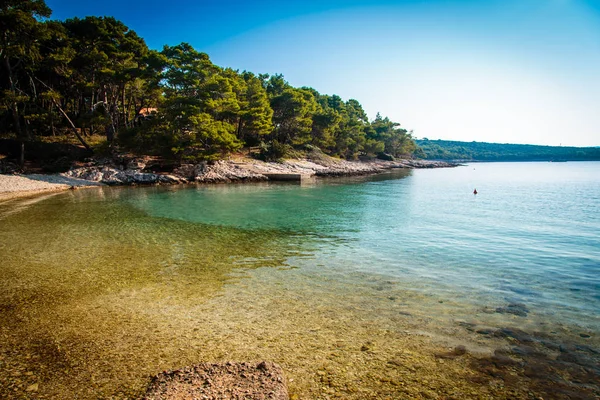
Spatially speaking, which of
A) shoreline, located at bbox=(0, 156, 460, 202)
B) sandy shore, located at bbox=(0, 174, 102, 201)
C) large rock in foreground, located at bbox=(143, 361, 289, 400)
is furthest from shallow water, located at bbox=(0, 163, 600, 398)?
shoreline, located at bbox=(0, 156, 460, 202)

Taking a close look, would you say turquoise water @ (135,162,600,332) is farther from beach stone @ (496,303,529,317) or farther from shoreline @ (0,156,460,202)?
shoreline @ (0,156,460,202)

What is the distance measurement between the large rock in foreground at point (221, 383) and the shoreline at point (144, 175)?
28741 mm

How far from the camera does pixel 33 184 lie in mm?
29531

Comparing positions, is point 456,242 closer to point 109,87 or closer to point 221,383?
point 221,383

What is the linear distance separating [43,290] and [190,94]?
40.2m

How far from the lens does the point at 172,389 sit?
362 centimetres

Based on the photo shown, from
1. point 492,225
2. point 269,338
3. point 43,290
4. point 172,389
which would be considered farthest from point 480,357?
point 492,225

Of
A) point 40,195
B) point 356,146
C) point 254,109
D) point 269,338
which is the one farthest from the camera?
point 356,146

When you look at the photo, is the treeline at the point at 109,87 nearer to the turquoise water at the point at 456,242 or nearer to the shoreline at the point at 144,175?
the shoreline at the point at 144,175

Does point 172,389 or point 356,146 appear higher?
point 356,146

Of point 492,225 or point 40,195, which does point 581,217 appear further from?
point 40,195

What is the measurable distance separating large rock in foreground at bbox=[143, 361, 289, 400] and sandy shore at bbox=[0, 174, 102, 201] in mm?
29386

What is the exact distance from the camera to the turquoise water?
748 cm

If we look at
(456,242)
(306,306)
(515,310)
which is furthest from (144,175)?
(515,310)
